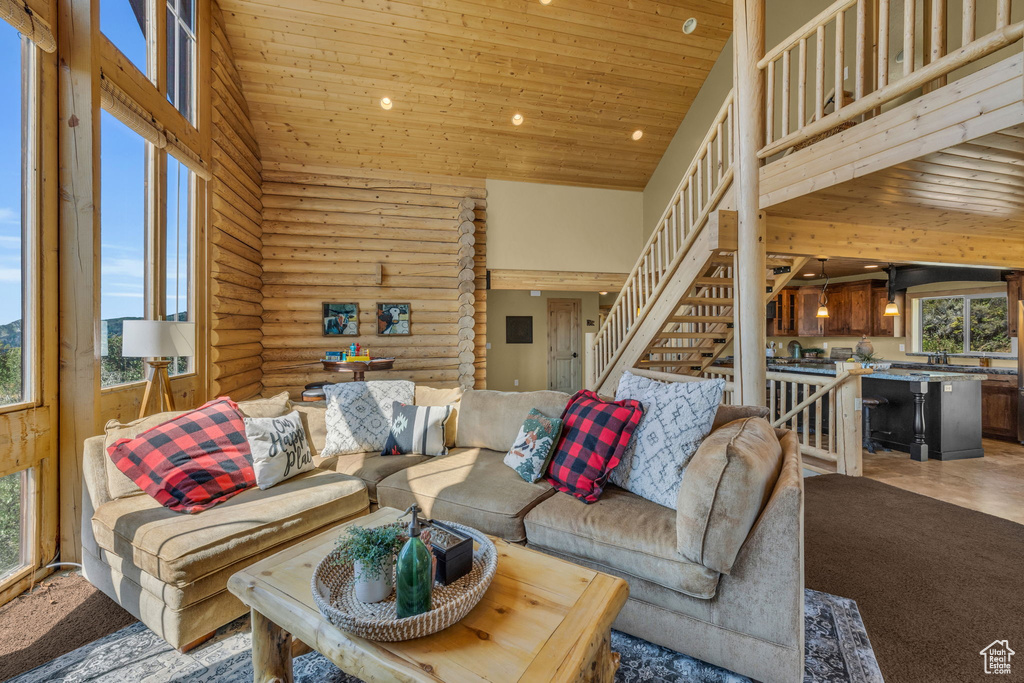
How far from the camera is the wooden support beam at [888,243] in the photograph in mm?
3953

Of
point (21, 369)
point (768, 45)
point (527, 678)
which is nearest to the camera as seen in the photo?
point (527, 678)

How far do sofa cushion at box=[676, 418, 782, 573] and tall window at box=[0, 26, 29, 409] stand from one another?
10.3 ft

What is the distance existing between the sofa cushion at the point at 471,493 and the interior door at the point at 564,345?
687 cm

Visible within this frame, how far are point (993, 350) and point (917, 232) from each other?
303 cm

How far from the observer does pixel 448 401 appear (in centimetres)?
331

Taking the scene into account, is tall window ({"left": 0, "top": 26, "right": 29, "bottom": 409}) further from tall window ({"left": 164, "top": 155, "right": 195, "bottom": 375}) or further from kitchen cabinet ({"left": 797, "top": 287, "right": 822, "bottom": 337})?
kitchen cabinet ({"left": 797, "top": 287, "right": 822, "bottom": 337})

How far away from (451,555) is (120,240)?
3.25 meters

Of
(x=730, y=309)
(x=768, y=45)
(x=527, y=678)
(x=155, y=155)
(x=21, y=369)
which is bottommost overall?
(x=527, y=678)

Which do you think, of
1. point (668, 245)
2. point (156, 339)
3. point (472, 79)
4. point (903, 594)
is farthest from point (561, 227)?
point (903, 594)

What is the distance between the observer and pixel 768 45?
596 cm

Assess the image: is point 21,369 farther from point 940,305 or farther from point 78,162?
point 940,305

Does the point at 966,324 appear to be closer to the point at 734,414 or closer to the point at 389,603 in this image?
the point at 734,414

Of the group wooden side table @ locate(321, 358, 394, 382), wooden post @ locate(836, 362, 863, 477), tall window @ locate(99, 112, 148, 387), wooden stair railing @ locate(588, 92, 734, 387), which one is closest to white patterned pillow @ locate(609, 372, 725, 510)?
wooden stair railing @ locate(588, 92, 734, 387)

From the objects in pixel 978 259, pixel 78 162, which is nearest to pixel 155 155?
pixel 78 162
